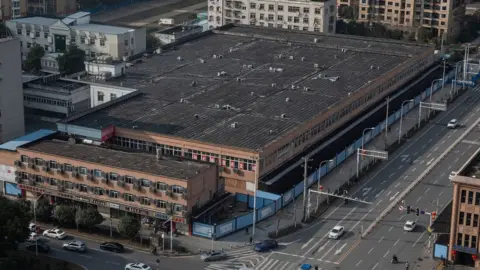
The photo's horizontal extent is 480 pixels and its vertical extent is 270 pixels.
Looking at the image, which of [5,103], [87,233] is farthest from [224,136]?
[5,103]

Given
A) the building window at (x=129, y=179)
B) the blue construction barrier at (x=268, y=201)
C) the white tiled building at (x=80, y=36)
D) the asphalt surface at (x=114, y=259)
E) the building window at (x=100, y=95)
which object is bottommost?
the asphalt surface at (x=114, y=259)

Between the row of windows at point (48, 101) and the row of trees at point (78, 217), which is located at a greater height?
the row of windows at point (48, 101)

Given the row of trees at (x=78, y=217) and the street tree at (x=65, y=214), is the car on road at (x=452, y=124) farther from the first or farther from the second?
the street tree at (x=65, y=214)

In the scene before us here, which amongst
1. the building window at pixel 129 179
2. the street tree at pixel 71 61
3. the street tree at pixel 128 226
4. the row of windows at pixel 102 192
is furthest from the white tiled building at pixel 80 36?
the street tree at pixel 128 226

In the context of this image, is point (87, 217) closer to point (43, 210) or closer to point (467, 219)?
point (43, 210)

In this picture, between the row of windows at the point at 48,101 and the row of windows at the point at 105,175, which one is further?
the row of windows at the point at 48,101
